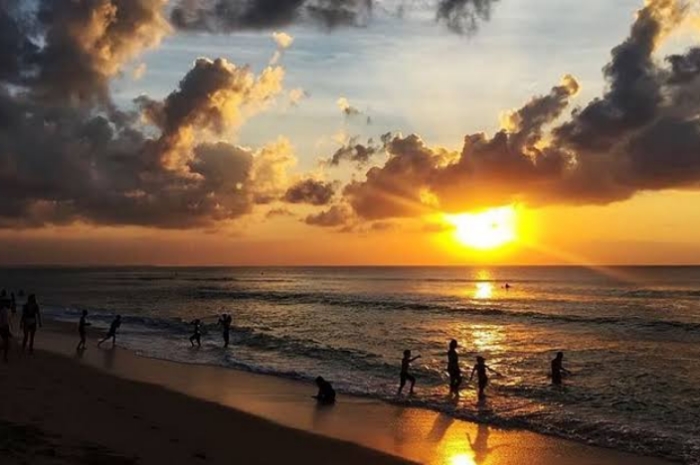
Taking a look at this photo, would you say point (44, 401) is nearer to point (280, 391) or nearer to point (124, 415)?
point (124, 415)

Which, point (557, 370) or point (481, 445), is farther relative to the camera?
point (557, 370)

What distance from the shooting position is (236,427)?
16.2m

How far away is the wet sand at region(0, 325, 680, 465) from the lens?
42.9 feet

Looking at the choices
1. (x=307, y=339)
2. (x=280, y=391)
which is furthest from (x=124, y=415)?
(x=307, y=339)

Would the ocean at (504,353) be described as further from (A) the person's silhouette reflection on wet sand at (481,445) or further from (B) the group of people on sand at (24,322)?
(B) the group of people on sand at (24,322)

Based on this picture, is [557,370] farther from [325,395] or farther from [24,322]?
[24,322]

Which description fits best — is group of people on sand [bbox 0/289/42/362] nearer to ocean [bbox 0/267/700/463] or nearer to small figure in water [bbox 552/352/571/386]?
ocean [bbox 0/267/700/463]

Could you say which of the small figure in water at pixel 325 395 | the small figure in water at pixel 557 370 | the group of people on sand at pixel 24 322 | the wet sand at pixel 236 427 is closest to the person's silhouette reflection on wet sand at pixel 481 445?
the wet sand at pixel 236 427

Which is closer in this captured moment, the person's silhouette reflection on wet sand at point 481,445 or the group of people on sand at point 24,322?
the person's silhouette reflection on wet sand at point 481,445

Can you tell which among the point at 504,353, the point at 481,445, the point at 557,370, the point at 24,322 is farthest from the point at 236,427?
the point at 504,353

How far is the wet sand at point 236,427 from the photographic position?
1307cm

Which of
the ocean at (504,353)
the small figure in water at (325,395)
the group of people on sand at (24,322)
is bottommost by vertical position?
the ocean at (504,353)

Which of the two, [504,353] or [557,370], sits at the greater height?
[557,370]

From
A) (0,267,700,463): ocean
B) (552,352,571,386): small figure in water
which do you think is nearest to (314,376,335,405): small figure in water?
(0,267,700,463): ocean
